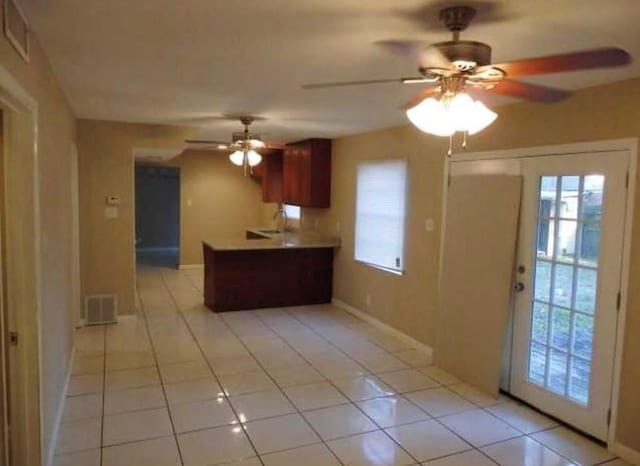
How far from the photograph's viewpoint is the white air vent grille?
17.2 ft

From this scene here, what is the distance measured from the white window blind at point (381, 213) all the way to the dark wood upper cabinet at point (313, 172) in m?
0.77

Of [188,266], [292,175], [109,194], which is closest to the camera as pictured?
[109,194]

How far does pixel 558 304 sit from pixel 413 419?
49.5 inches

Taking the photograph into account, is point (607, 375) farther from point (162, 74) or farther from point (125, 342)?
point (125, 342)

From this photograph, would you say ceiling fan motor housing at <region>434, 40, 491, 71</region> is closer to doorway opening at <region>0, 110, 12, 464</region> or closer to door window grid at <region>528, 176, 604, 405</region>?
door window grid at <region>528, 176, 604, 405</region>

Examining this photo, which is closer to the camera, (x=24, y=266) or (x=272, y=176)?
(x=24, y=266)

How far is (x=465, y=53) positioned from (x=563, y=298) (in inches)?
85.6

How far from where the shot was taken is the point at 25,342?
222 cm

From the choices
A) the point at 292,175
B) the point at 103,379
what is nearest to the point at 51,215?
the point at 103,379

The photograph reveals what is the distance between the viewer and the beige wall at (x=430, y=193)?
2.85 meters

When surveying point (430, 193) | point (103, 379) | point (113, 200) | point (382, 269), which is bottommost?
point (103, 379)

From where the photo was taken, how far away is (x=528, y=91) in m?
2.18

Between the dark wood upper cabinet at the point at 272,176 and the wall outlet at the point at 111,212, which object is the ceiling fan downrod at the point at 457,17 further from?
the dark wood upper cabinet at the point at 272,176

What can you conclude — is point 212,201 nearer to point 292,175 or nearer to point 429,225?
point 292,175
